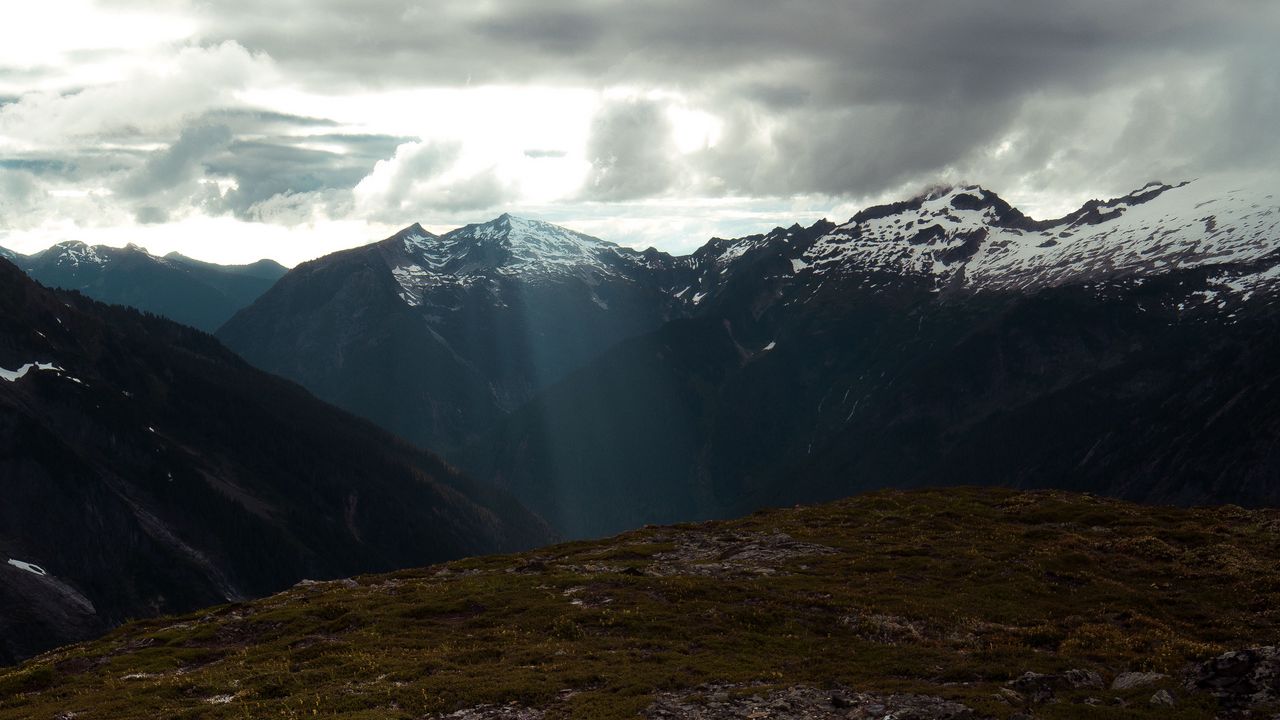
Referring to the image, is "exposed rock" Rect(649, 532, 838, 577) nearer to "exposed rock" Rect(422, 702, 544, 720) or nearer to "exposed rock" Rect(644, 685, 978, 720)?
"exposed rock" Rect(644, 685, 978, 720)

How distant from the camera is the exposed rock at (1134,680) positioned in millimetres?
37719

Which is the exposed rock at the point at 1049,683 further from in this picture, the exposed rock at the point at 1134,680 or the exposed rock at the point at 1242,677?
the exposed rock at the point at 1242,677

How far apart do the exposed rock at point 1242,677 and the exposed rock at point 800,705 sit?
9.07 metres

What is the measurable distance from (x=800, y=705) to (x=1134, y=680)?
1288 centimetres

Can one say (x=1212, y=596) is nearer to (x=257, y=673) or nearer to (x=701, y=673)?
(x=701, y=673)

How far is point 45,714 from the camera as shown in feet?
141

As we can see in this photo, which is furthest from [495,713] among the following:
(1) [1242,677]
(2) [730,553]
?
(2) [730,553]

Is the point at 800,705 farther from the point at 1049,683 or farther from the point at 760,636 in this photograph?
the point at 760,636

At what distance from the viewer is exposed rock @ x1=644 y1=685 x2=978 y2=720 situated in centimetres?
3556

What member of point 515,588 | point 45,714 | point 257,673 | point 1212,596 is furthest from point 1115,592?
point 45,714

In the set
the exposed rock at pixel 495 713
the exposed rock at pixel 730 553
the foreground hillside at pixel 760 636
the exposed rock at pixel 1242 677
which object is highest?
the exposed rock at pixel 1242 677

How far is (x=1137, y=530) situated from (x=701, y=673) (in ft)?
153

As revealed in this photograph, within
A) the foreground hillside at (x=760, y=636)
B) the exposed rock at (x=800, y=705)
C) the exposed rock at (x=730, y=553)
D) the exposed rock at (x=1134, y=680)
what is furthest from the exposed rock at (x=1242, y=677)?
the exposed rock at (x=730, y=553)

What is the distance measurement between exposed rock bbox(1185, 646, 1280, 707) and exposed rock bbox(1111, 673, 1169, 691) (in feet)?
4.28
